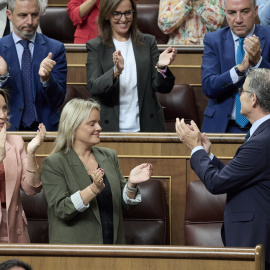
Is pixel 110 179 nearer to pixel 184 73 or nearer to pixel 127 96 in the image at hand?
pixel 127 96

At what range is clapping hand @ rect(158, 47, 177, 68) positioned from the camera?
6.75 feet

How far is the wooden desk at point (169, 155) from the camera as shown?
205cm

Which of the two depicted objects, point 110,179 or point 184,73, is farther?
point 184,73

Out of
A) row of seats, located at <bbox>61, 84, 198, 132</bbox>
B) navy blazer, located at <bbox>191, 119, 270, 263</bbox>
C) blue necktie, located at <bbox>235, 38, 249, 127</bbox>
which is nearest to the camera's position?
navy blazer, located at <bbox>191, 119, 270, 263</bbox>

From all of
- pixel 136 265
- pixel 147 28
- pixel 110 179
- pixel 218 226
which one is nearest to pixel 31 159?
pixel 110 179

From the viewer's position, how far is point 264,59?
6.90 feet

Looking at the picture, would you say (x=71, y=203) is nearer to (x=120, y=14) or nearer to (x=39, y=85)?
(x=39, y=85)

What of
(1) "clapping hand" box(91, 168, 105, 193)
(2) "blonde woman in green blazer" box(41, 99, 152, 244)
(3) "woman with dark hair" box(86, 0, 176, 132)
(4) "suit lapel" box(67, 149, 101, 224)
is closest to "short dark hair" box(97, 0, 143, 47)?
(3) "woman with dark hair" box(86, 0, 176, 132)

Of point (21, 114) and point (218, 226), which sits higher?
point (21, 114)

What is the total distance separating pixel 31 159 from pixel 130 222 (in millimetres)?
384

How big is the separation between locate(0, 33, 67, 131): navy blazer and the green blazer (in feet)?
1.39

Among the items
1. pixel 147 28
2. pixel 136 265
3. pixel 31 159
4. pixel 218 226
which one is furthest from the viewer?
pixel 147 28

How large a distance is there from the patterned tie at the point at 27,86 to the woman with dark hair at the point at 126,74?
0.17 m

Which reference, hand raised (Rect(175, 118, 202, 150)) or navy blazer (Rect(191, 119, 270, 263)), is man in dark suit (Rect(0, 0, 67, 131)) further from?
navy blazer (Rect(191, 119, 270, 263))
